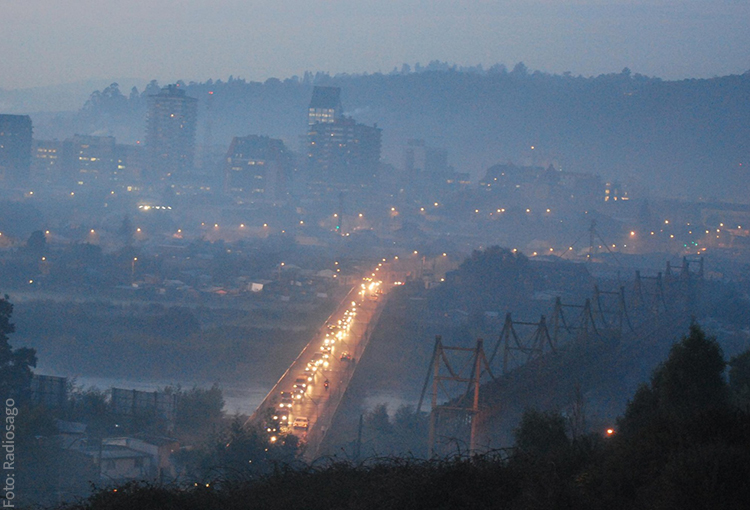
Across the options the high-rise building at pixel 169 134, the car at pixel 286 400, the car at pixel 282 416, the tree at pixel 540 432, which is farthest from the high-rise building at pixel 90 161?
the tree at pixel 540 432

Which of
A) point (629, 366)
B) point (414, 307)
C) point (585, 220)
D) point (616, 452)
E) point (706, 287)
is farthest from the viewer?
point (585, 220)

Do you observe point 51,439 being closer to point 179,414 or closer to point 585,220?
point 179,414

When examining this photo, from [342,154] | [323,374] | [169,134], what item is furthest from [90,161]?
[323,374]

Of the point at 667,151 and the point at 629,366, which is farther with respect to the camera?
the point at 667,151

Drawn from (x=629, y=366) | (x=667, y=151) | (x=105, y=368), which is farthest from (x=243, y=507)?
(x=667, y=151)

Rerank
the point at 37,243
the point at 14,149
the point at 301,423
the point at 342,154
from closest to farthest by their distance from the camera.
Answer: the point at 301,423
the point at 37,243
the point at 14,149
the point at 342,154

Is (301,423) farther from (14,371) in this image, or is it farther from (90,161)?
(90,161)

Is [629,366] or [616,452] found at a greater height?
[616,452]
